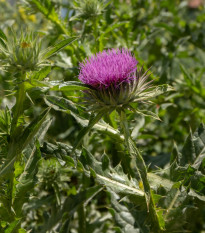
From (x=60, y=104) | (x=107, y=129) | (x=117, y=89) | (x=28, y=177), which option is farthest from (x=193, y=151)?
(x=28, y=177)

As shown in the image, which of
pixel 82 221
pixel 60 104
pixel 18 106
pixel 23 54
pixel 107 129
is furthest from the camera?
pixel 82 221

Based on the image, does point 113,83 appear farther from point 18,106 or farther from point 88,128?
point 18,106

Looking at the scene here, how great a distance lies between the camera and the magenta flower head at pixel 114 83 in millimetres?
1551

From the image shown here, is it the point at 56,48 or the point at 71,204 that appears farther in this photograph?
the point at 71,204

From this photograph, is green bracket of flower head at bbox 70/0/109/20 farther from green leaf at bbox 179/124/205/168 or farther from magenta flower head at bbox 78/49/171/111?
green leaf at bbox 179/124/205/168

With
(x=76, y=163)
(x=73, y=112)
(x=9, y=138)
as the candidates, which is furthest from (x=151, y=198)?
(x=9, y=138)

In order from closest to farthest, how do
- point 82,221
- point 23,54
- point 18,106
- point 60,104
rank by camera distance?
1. point 23,54
2. point 18,106
3. point 60,104
4. point 82,221

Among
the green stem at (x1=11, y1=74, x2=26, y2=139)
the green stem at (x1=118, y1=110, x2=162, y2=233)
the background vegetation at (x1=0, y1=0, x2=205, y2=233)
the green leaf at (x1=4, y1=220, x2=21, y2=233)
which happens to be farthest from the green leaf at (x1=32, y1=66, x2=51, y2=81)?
the green leaf at (x1=4, y1=220, x2=21, y2=233)

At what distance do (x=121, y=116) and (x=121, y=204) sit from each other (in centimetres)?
51

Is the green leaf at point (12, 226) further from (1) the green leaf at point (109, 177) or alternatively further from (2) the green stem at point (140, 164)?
(2) the green stem at point (140, 164)

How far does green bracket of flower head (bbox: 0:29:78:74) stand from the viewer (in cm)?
147

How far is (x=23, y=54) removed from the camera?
146cm

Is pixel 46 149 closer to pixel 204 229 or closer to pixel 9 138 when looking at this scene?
pixel 9 138

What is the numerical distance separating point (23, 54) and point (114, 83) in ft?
1.30
